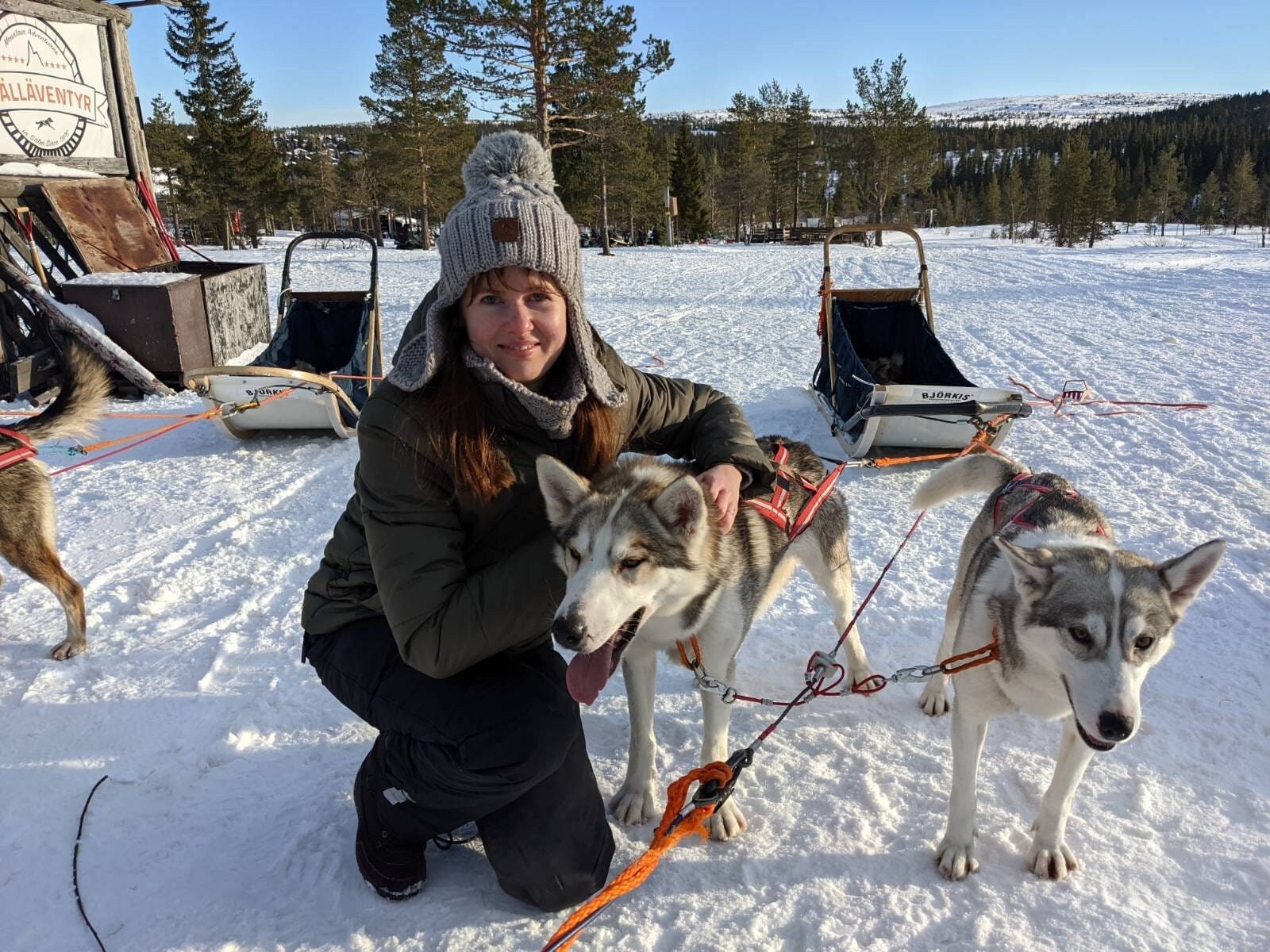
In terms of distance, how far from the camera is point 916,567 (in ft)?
10.6

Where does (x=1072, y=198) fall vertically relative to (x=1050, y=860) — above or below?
above

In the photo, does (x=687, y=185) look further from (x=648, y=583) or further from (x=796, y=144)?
(x=648, y=583)

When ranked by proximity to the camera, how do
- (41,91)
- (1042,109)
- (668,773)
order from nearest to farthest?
(668,773), (41,91), (1042,109)

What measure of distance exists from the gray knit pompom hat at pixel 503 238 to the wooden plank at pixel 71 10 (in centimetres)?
690

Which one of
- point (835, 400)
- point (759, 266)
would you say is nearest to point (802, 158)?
point (759, 266)

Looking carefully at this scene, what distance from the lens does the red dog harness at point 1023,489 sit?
2.00m

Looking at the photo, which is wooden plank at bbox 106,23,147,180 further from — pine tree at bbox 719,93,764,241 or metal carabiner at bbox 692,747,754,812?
pine tree at bbox 719,93,764,241

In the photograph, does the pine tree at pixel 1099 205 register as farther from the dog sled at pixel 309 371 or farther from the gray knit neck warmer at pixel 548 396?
the gray knit neck warmer at pixel 548 396

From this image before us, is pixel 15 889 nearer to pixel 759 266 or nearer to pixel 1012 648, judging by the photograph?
pixel 1012 648

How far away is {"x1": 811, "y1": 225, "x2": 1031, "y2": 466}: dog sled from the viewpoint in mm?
4012

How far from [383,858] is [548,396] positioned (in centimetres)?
113

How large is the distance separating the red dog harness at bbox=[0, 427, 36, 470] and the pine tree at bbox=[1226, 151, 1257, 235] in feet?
199

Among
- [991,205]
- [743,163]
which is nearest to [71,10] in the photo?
[743,163]

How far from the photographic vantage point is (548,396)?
6.05ft
